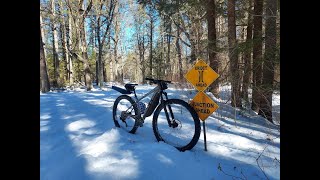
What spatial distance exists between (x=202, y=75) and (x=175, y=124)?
1.00m

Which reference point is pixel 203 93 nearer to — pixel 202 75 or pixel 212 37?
pixel 202 75

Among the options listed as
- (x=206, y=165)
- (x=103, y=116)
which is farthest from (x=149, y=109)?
(x=103, y=116)

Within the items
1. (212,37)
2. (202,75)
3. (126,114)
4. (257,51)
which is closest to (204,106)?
(202,75)

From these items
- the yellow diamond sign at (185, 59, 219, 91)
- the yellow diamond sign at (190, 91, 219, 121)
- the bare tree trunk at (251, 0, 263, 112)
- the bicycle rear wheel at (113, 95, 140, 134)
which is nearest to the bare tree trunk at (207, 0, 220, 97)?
the bare tree trunk at (251, 0, 263, 112)

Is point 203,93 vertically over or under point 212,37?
under

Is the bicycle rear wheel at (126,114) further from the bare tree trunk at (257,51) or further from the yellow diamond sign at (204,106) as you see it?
the bare tree trunk at (257,51)

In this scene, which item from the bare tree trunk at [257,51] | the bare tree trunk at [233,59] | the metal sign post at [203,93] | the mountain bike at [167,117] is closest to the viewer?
the mountain bike at [167,117]

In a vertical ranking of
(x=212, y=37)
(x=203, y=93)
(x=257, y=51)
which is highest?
(x=212, y=37)

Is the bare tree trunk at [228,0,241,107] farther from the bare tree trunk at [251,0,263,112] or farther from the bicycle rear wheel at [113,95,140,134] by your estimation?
the bicycle rear wheel at [113,95,140,134]

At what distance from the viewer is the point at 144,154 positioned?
412 cm

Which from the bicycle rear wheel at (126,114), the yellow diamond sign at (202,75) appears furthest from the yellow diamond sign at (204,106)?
the bicycle rear wheel at (126,114)

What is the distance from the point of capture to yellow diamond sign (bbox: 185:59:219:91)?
15.7 feet

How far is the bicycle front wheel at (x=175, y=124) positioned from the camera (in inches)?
181
